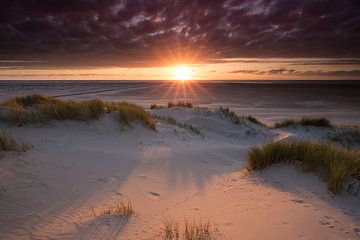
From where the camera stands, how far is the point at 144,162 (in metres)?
6.82

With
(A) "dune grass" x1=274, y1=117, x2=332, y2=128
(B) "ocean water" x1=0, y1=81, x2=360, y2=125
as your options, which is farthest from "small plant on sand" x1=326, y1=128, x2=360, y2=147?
(B) "ocean water" x1=0, y1=81, x2=360, y2=125

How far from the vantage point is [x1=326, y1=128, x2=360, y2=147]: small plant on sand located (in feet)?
44.3

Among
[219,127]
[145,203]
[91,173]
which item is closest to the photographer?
[145,203]

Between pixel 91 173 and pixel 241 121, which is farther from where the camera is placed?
pixel 241 121

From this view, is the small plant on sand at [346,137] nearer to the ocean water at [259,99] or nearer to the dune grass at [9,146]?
the ocean water at [259,99]

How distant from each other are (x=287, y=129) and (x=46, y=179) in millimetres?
13374

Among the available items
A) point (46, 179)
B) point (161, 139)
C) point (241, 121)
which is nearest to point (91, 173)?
point (46, 179)

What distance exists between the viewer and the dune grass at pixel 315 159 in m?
4.97

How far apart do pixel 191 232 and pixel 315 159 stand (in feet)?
10.6

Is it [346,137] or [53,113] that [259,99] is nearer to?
[346,137]

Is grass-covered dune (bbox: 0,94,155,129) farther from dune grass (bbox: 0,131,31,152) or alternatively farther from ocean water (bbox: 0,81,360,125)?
ocean water (bbox: 0,81,360,125)

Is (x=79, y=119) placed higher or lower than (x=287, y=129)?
higher

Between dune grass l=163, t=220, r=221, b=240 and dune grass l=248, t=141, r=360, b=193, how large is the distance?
223 cm

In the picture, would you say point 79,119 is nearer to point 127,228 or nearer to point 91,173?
point 91,173
